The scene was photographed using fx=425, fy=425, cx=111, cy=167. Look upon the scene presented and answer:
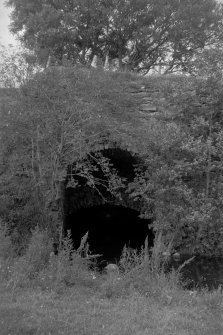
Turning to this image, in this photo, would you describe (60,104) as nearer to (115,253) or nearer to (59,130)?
(59,130)

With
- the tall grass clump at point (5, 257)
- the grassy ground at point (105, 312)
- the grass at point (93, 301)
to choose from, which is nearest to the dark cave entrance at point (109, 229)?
the tall grass clump at point (5, 257)

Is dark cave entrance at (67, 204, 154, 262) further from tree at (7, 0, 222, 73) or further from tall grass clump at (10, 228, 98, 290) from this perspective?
tree at (7, 0, 222, 73)

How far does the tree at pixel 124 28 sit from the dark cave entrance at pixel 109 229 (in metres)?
6.46

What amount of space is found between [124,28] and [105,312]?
629 inches

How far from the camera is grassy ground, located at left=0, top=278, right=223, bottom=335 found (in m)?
4.14

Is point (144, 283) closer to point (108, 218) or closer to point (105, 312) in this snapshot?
point (105, 312)

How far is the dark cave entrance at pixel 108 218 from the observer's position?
10.4m

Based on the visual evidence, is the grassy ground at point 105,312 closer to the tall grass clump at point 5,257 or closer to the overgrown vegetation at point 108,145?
the tall grass clump at point 5,257

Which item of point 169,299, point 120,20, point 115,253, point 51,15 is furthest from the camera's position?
point 120,20

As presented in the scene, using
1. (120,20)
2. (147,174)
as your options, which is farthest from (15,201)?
(120,20)

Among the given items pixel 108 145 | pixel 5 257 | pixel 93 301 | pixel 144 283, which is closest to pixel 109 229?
pixel 108 145

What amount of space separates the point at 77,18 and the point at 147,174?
11.5m

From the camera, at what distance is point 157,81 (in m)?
10.6

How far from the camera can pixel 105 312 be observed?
15.3 feet
